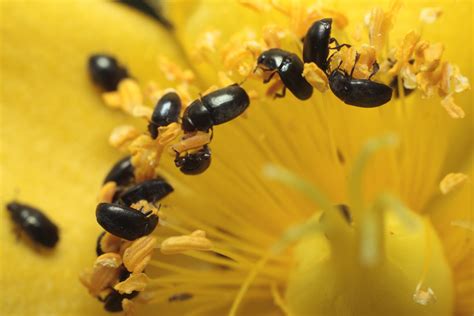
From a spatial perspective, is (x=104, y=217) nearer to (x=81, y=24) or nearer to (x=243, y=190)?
(x=243, y=190)

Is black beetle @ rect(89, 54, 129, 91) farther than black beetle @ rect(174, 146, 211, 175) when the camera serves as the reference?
Yes

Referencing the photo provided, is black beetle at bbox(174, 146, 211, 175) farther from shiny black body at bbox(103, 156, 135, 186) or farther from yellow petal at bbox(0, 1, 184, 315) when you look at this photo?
yellow petal at bbox(0, 1, 184, 315)

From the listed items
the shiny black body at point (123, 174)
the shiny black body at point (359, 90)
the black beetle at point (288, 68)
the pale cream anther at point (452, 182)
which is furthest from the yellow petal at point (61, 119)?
the pale cream anther at point (452, 182)

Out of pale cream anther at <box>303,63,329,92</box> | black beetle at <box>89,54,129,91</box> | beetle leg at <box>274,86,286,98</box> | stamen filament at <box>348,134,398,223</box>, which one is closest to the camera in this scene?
stamen filament at <box>348,134,398,223</box>

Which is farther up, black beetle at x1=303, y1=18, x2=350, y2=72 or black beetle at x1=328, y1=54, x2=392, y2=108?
black beetle at x1=303, y1=18, x2=350, y2=72

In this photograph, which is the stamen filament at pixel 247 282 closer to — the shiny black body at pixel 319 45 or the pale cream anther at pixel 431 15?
the shiny black body at pixel 319 45

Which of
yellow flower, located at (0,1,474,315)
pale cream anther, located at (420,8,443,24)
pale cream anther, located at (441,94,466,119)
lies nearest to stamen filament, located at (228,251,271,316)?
yellow flower, located at (0,1,474,315)

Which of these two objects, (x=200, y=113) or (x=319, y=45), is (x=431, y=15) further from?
(x=200, y=113)

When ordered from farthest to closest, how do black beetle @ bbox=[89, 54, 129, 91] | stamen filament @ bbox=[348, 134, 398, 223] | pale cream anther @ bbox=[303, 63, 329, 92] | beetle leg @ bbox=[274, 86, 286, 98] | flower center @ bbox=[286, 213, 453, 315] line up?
1. black beetle @ bbox=[89, 54, 129, 91]
2. beetle leg @ bbox=[274, 86, 286, 98]
3. pale cream anther @ bbox=[303, 63, 329, 92]
4. flower center @ bbox=[286, 213, 453, 315]
5. stamen filament @ bbox=[348, 134, 398, 223]

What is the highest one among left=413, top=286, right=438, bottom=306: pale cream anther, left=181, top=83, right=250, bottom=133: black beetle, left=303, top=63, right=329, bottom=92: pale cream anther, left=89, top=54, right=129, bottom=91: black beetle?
left=89, top=54, right=129, bottom=91: black beetle
